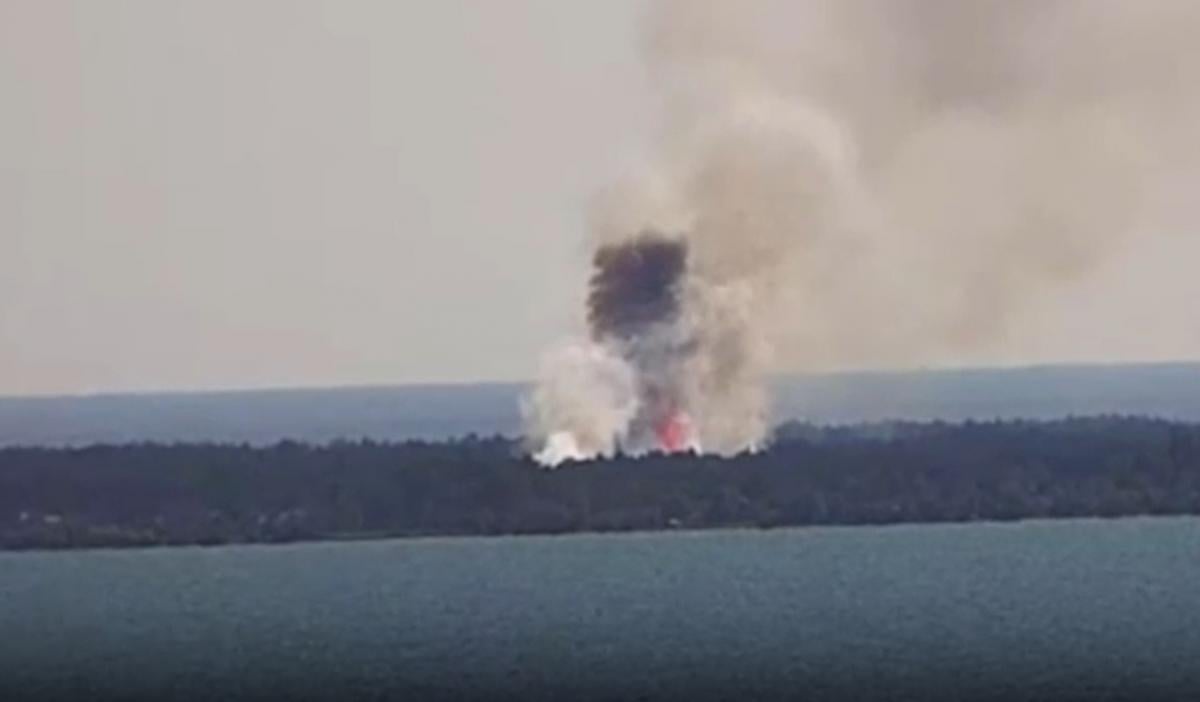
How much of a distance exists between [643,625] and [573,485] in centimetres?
409

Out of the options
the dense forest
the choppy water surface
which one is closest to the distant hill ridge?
the dense forest

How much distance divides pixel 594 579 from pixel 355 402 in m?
4.56

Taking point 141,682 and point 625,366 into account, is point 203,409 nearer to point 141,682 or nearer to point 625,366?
point 141,682

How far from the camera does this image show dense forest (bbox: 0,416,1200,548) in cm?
297

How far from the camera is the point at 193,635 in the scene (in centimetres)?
108

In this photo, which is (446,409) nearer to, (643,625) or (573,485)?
(573,485)

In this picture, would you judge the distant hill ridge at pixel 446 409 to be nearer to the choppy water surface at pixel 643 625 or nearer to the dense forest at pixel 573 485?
the dense forest at pixel 573 485

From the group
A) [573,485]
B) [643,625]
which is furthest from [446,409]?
[643,625]

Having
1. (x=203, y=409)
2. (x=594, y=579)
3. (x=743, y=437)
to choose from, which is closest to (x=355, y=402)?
(x=203, y=409)

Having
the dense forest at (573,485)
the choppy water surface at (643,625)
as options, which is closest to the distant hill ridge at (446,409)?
the dense forest at (573,485)

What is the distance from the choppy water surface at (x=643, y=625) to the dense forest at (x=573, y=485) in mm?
874

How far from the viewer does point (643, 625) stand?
108cm

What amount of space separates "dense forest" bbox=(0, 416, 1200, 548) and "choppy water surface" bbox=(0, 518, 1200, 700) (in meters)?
0.87

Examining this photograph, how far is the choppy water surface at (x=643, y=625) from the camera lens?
40.9 inches
